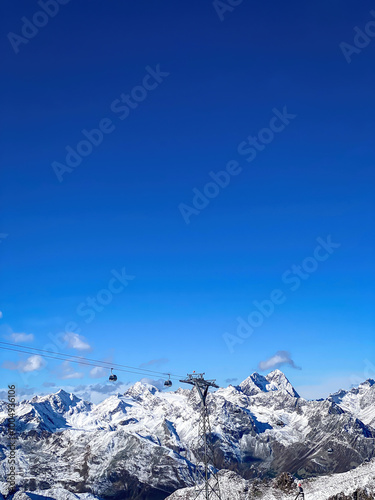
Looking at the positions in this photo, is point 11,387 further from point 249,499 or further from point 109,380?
point 249,499

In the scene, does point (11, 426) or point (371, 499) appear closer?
point (11, 426)

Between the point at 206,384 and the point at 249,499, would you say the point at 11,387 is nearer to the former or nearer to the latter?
the point at 206,384

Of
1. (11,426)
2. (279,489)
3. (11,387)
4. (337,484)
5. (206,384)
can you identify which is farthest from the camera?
(279,489)

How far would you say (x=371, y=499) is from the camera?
162 meters

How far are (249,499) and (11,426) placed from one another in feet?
361

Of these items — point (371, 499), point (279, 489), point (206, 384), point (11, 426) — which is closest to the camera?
point (206, 384)

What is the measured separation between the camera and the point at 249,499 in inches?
7849

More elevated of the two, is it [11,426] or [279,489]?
[11,426]

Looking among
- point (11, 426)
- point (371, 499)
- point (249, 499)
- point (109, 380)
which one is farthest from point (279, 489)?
point (109, 380)

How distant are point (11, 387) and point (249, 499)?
5029 inches

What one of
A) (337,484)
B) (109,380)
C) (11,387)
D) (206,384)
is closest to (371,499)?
(337,484)

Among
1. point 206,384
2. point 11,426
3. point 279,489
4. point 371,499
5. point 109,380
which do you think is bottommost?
point 371,499

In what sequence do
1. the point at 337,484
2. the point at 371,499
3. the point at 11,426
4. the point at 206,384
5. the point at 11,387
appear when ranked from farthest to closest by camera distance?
1. the point at 337,484
2. the point at 371,499
3. the point at 11,426
4. the point at 11,387
5. the point at 206,384

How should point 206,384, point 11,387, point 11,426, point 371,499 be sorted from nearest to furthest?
point 206,384 < point 11,387 < point 11,426 < point 371,499
